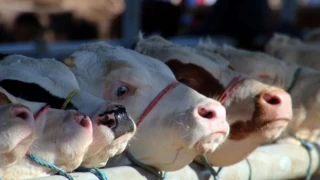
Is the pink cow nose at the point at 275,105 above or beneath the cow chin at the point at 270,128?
above

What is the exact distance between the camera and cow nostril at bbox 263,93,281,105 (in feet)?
9.39

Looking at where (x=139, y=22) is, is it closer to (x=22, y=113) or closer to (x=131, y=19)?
(x=131, y=19)

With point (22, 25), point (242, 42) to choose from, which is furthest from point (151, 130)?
point (22, 25)

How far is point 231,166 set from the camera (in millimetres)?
2953

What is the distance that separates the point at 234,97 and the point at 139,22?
1911 mm

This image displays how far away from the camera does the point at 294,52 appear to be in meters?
4.03

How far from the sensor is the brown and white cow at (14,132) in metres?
2.08

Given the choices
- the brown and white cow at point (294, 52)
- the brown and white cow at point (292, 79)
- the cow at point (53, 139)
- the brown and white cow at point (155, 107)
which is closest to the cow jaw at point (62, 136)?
the cow at point (53, 139)

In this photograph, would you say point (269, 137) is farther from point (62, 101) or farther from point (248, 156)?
point (62, 101)

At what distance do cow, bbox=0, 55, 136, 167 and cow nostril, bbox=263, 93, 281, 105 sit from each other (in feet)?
2.27

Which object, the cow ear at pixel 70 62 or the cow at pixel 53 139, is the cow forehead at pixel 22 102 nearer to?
the cow at pixel 53 139

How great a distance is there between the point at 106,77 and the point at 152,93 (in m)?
0.15

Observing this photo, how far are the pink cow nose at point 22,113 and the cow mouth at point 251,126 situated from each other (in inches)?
37.5

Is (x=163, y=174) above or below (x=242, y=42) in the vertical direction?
above
